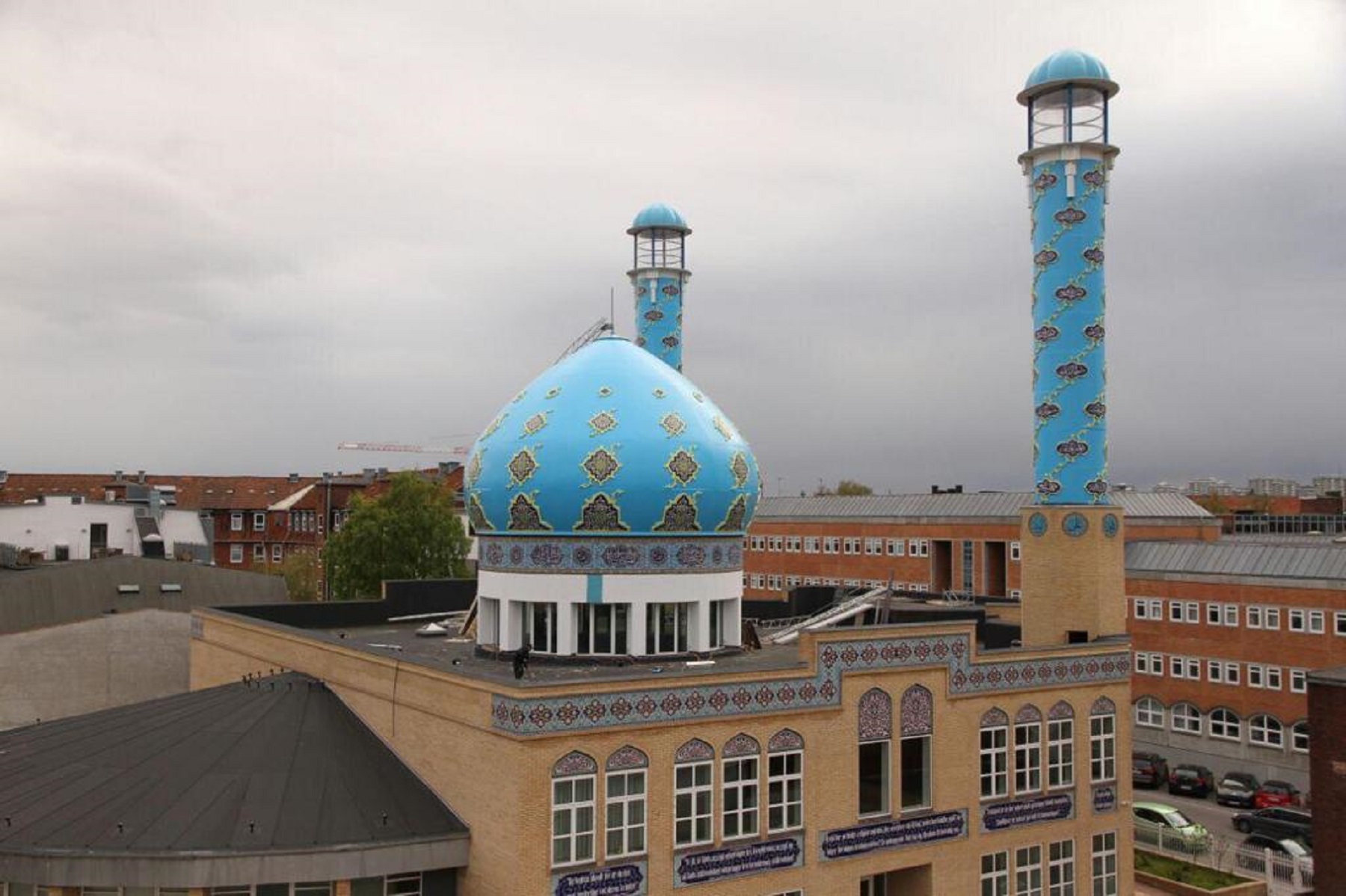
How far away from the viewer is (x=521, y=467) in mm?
26000

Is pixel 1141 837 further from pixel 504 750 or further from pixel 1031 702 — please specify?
pixel 504 750

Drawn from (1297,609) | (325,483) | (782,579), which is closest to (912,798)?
(1297,609)

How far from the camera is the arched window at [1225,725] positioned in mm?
43406

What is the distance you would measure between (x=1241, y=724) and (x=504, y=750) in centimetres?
3292

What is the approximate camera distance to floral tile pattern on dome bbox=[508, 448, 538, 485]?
84.7ft

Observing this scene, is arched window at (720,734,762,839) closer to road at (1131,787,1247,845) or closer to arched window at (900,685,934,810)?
arched window at (900,685,934,810)

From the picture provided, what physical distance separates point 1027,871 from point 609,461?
40.9 ft

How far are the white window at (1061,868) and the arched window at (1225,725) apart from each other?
20.1m

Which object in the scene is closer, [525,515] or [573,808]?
[573,808]

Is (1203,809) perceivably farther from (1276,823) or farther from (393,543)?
(393,543)

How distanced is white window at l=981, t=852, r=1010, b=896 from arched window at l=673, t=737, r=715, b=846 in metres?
7.05

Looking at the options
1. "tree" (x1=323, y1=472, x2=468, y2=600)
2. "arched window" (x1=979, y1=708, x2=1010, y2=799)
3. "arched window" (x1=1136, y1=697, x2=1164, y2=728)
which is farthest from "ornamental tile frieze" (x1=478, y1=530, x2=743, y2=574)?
"tree" (x1=323, y1=472, x2=468, y2=600)

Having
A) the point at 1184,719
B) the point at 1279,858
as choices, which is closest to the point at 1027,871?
the point at 1279,858

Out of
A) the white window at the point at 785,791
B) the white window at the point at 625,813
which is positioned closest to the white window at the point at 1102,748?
the white window at the point at 785,791
